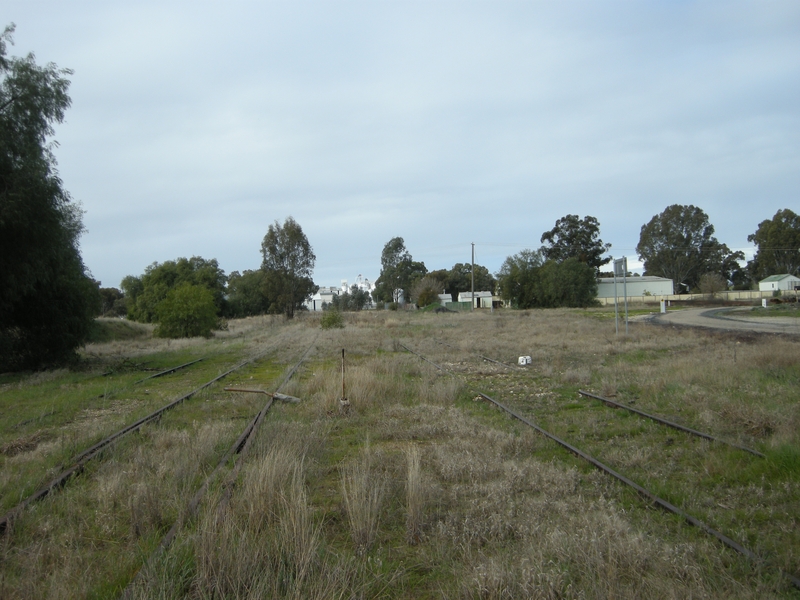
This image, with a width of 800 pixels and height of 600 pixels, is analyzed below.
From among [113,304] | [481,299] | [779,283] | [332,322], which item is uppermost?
[113,304]

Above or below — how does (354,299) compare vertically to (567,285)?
below

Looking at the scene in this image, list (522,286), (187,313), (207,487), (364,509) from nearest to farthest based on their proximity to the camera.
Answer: (364,509)
(207,487)
(187,313)
(522,286)

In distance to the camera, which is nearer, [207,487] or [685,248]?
[207,487]

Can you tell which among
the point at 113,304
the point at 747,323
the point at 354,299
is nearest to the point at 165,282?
the point at 354,299

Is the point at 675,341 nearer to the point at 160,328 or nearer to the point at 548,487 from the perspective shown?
the point at 548,487

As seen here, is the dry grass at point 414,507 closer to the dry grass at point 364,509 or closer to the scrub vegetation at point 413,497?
the scrub vegetation at point 413,497

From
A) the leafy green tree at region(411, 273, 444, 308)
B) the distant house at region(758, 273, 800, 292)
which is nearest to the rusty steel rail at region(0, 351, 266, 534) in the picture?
the leafy green tree at region(411, 273, 444, 308)

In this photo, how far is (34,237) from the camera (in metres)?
16.7

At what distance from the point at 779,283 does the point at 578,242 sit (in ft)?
95.4

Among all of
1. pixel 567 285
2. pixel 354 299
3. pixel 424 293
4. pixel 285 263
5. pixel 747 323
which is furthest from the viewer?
pixel 354 299

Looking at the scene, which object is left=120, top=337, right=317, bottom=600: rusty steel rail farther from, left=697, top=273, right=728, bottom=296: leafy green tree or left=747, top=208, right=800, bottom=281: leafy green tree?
left=747, top=208, right=800, bottom=281: leafy green tree

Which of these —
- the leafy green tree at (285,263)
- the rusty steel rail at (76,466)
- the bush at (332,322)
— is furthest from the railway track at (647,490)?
the leafy green tree at (285,263)

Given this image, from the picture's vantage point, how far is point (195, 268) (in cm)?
8800

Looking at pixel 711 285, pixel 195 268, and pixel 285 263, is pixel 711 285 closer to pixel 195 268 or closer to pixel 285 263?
pixel 285 263
